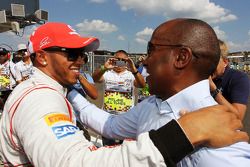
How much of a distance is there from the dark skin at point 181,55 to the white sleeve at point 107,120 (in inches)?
16.6

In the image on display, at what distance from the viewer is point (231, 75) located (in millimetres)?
3670

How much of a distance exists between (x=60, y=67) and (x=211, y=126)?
1082mm

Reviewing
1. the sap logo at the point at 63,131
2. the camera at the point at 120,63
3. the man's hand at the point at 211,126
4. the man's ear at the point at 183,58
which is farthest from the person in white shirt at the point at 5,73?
the man's hand at the point at 211,126

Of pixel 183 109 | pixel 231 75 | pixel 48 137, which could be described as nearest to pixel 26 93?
pixel 48 137

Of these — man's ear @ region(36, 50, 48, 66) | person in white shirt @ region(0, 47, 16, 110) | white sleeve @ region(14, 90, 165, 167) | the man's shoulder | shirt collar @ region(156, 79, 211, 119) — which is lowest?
person in white shirt @ region(0, 47, 16, 110)

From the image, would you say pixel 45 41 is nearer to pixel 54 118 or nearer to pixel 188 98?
pixel 54 118

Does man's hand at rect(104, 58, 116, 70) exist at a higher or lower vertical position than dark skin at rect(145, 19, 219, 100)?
lower

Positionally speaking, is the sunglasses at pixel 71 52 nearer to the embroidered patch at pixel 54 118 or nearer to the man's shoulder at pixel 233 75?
the embroidered patch at pixel 54 118

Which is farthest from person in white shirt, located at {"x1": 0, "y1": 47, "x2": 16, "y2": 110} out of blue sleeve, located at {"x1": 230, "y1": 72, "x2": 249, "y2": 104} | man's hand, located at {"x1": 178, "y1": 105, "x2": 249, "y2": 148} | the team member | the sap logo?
man's hand, located at {"x1": 178, "y1": 105, "x2": 249, "y2": 148}

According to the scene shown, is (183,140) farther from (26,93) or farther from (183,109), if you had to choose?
(26,93)

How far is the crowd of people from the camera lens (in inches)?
46.4

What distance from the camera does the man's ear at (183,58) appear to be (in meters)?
1.65

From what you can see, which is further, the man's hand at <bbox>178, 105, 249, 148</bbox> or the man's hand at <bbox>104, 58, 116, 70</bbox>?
the man's hand at <bbox>104, 58, 116, 70</bbox>

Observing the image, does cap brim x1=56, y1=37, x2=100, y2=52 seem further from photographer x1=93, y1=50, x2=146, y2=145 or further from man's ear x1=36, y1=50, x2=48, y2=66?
photographer x1=93, y1=50, x2=146, y2=145
